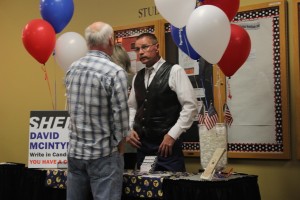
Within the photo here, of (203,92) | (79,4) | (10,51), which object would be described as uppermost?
(79,4)

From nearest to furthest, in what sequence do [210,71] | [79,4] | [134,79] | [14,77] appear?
[134,79] < [210,71] < [79,4] < [14,77]

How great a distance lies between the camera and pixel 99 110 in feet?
7.30

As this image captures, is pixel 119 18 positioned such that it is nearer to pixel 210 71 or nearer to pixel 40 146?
pixel 210 71

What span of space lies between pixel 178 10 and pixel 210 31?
0.34m

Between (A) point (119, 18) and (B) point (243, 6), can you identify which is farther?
(A) point (119, 18)

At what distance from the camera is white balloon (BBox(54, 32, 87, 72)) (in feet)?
10.8

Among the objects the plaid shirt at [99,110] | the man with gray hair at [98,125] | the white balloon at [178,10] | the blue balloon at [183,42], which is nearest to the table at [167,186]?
the man with gray hair at [98,125]

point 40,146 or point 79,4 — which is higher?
point 79,4

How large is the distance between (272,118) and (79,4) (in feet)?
7.49

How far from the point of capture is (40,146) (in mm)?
2893

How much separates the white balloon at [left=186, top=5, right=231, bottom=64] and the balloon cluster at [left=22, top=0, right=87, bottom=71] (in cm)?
112

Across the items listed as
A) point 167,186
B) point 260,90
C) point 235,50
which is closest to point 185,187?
point 167,186

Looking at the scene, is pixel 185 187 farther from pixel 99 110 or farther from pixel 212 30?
pixel 212 30

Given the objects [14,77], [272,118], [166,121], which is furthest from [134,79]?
[14,77]
